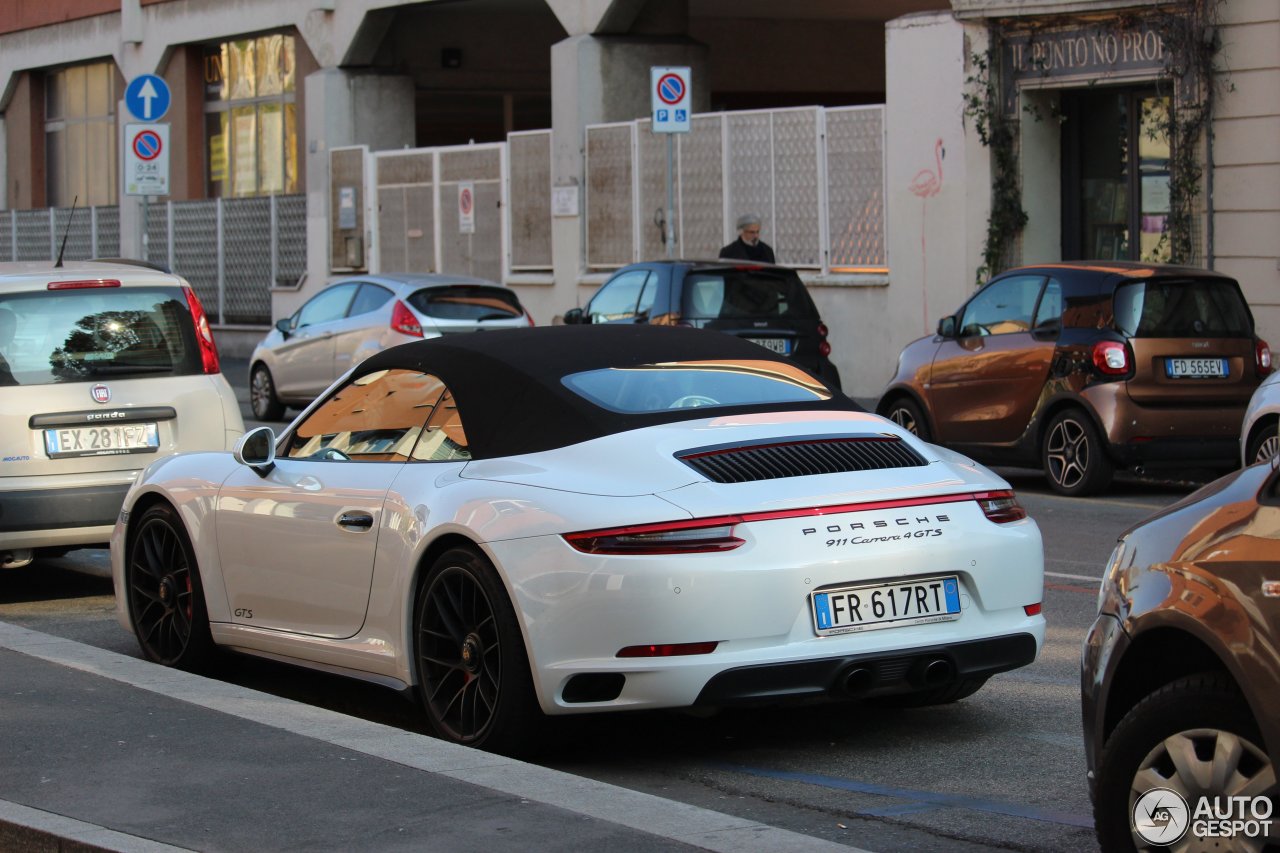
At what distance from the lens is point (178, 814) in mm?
5492

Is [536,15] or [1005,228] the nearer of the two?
[1005,228]

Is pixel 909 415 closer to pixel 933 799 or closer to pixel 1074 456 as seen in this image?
pixel 1074 456

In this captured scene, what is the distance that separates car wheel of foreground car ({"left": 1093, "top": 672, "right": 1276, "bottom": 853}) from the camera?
4.27 metres

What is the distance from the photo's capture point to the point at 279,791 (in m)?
5.71

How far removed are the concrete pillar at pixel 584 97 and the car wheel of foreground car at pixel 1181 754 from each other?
2293 cm

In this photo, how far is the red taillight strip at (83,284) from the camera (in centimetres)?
1043

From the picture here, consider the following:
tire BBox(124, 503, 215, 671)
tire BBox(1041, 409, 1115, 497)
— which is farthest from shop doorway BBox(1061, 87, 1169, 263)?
tire BBox(124, 503, 215, 671)

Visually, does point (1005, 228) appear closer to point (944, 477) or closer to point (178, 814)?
point (944, 477)

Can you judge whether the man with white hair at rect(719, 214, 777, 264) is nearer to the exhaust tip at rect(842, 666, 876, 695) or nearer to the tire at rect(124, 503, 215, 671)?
the tire at rect(124, 503, 215, 671)

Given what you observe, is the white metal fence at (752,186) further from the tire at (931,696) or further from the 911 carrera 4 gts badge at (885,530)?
the 911 carrera 4 gts badge at (885,530)

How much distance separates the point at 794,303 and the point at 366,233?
14791 millimetres

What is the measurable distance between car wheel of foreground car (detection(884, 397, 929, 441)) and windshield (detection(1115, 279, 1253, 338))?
227cm

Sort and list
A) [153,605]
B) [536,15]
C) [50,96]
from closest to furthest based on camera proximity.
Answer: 1. [153,605]
2. [536,15]
3. [50,96]

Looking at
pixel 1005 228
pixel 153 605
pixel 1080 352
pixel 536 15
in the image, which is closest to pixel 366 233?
pixel 536 15
